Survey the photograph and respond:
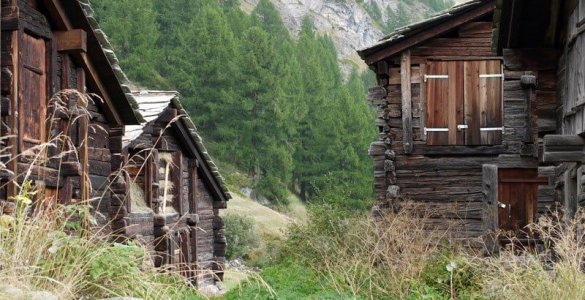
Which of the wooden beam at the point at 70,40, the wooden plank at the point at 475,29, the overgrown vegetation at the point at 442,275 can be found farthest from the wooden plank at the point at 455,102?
the wooden beam at the point at 70,40

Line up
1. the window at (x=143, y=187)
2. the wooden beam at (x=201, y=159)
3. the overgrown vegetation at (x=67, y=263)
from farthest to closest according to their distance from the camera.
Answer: the wooden beam at (x=201, y=159) → the window at (x=143, y=187) → the overgrown vegetation at (x=67, y=263)

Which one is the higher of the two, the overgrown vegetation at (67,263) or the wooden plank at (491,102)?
the wooden plank at (491,102)

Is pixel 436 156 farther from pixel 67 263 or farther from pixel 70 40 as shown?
pixel 67 263

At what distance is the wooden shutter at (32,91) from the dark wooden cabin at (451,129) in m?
7.81

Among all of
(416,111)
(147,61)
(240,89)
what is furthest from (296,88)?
(416,111)

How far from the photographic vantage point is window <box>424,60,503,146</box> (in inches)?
720

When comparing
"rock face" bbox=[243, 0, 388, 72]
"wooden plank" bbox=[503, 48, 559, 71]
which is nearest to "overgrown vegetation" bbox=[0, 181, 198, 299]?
"wooden plank" bbox=[503, 48, 559, 71]

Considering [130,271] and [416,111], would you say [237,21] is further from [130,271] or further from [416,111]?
[130,271]

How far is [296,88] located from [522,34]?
55618 mm

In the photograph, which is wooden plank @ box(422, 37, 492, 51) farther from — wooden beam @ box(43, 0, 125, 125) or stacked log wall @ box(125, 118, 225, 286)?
Result: wooden beam @ box(43, 0, 125, 125)

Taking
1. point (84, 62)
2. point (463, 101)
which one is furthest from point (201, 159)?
point (84, 62)

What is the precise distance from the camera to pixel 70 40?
12656 millimetres

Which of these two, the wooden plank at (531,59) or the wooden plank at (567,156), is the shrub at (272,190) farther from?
the wooden plank at (567,156)

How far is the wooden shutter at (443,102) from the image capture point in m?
18.4
